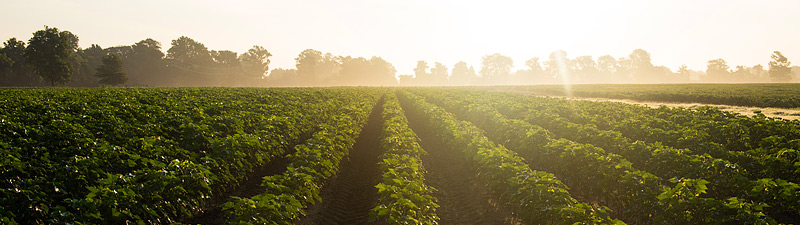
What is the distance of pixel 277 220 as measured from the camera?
5.77 metres

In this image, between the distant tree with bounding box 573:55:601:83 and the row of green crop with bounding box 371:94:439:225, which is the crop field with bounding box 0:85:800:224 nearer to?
the row of green crop with bounding box 371:94:439:225

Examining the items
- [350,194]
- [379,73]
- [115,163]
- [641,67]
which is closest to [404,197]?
[350,194]

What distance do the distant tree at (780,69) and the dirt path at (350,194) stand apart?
559 ft

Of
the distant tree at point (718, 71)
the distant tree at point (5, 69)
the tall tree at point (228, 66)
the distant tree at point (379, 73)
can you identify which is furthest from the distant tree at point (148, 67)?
the distant tree at point (718, 71)

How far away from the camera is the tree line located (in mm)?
57244

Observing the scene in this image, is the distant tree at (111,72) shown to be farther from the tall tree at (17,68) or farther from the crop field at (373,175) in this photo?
the crop field at (373,175)

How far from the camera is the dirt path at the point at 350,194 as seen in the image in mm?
8109

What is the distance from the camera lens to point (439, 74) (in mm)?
189000

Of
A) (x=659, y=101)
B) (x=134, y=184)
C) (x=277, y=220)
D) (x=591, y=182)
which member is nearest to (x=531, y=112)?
(x=591, y=182)

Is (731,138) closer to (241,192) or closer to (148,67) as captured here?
(241,192)

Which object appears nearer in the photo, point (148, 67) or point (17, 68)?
point (17, 68)

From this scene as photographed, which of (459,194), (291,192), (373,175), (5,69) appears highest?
(5,69)

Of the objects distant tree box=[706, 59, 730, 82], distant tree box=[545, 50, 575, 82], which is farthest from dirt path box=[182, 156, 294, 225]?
distant tree box=[706, 59, 730, 82]

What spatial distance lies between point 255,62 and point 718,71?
706 ft
